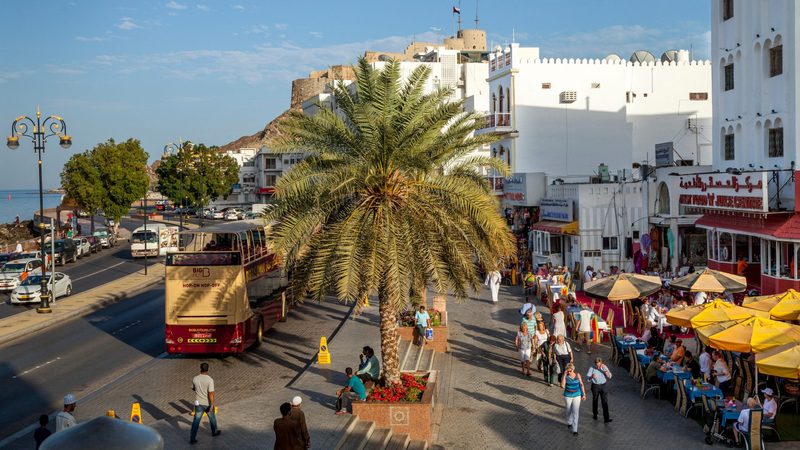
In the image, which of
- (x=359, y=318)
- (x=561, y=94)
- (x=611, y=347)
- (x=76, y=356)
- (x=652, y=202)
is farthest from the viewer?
(x=561, y=94)

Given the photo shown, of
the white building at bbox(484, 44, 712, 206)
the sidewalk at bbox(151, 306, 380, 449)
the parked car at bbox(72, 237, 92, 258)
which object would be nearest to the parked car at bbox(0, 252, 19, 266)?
the parked car at bbox(72, 237, 92, 258)

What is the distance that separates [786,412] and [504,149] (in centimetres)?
3512

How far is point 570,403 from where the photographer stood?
54.9 feet

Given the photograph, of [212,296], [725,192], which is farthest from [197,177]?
[725,192]

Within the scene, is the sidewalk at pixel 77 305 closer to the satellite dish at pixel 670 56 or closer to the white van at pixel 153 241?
the white van at pixel 153 241

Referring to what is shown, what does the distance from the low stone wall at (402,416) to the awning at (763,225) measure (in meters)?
15.8

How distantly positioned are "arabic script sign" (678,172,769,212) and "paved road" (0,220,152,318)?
96.9 feet

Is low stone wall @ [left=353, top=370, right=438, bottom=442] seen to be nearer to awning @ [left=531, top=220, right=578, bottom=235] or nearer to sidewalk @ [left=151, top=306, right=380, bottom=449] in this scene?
sidewalk @ [left=151, top=306, right=380, bottom=449]

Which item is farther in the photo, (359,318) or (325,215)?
(359,318)

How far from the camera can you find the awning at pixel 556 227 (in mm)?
39062

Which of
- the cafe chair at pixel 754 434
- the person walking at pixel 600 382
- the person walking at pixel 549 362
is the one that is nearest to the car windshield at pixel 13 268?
the person walking at pixel 549 362

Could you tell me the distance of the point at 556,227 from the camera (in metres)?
40.5

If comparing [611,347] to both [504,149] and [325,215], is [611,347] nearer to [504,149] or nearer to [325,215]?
[325,215]

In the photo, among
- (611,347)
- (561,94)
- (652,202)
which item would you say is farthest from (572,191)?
(611,347)
